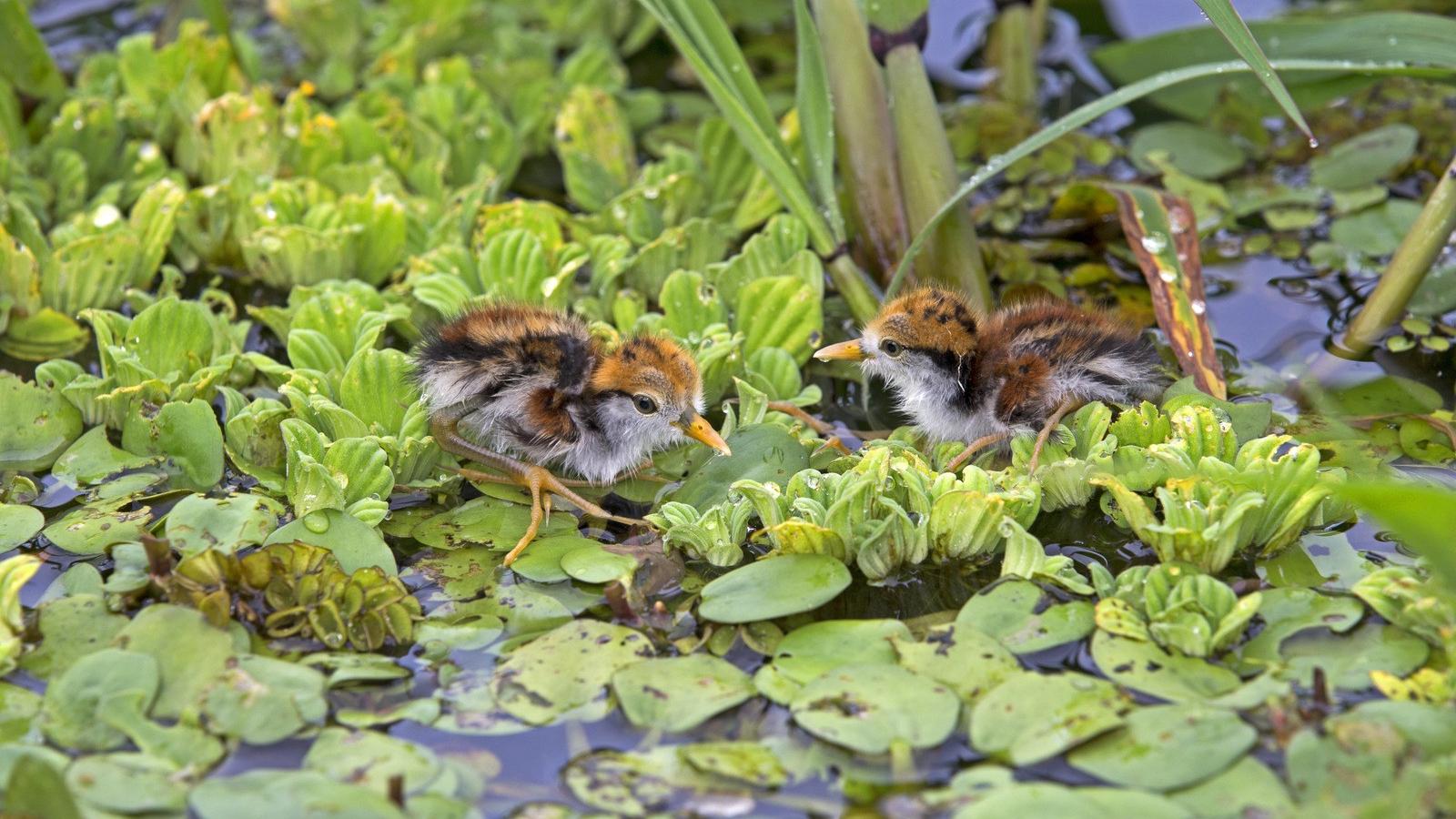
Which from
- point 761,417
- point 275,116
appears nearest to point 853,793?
point 761,417

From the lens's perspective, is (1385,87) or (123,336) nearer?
(123,336)

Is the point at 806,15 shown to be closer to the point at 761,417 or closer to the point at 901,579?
the point at 761,417

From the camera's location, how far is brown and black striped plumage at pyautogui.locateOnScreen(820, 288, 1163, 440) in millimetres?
3809

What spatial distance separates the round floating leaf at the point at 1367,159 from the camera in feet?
16.6

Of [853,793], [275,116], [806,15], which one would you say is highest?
[806,15]

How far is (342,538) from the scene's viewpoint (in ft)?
11.3

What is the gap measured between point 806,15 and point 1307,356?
187cm

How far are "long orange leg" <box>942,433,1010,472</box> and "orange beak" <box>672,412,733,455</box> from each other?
60 centimetres

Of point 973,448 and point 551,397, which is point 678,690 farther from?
point 973,448

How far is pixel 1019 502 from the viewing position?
3.49 m

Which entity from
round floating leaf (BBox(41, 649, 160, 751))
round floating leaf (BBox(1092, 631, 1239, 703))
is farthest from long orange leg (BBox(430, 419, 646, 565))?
round floating leaf (BBox(1092, 631, 1239, 703))

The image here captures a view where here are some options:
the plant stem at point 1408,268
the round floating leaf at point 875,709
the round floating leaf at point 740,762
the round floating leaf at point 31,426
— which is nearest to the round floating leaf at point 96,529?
the round floating leaf at point 31,426

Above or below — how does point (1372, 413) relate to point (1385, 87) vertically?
below

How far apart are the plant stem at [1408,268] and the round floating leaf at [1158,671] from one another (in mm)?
1708
